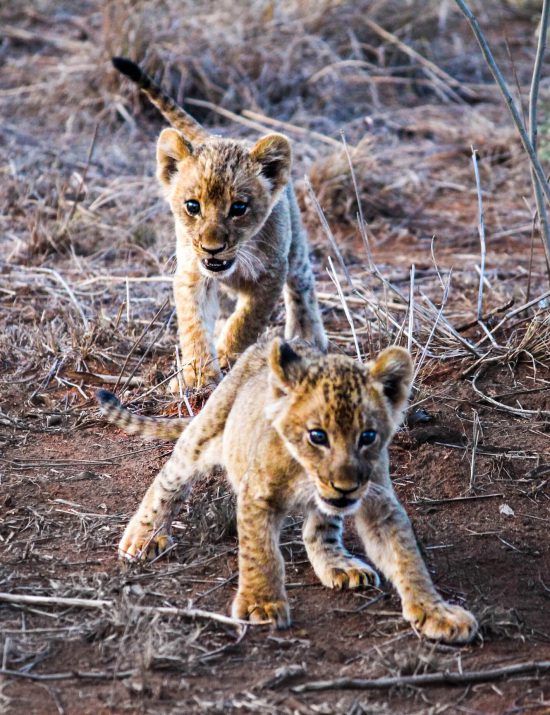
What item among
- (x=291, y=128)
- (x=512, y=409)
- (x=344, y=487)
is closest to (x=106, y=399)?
(x=344, y=487)

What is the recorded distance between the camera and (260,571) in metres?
4.40

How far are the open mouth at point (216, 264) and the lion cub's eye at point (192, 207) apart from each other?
30 cm

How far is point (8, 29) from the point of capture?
14.9m

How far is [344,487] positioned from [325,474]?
0.09 metres

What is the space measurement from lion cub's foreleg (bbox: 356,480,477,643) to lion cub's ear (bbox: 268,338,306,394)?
20.6 inches

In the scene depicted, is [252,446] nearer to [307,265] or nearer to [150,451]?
[150,451]

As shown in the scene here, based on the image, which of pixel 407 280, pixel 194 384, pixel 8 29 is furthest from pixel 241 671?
pixel 8 29

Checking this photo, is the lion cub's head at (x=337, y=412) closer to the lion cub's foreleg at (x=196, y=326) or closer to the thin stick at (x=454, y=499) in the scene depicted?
the thin stick at (x=454, y=499)

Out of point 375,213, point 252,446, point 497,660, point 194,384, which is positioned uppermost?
point 252,446

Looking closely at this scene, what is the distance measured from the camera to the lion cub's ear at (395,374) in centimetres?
437

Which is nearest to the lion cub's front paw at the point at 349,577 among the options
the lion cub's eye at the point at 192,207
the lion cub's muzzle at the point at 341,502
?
the lion cub's muzzle at the point at 341,502

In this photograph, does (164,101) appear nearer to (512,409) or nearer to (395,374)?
(512,409)

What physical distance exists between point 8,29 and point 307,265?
8687 mm

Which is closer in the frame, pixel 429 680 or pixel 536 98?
pixel 429 680
